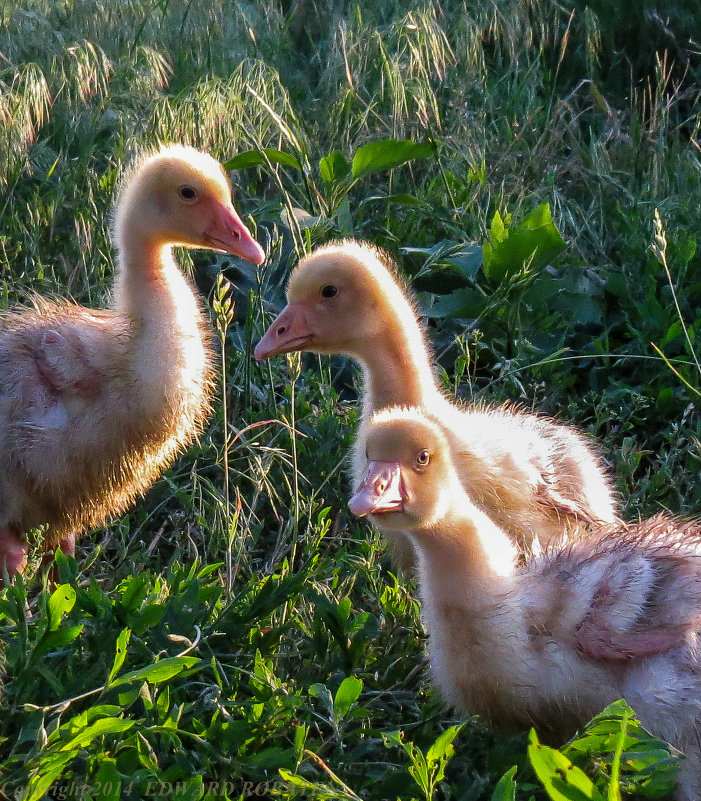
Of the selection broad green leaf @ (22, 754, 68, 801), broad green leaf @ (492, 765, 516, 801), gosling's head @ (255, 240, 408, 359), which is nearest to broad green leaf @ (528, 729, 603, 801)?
broad green leaf @ (492, 765, 516, 801)

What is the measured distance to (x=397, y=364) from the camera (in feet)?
12.5

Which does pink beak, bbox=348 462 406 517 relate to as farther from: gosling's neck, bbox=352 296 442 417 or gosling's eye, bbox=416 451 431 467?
gosling's neck, bbox=352 296 442 417

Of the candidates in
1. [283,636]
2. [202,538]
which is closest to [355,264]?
[202,538]

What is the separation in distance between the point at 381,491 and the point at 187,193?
1.45 meters

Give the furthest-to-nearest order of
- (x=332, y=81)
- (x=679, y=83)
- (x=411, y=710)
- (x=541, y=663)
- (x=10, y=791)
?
1. (x=679, y=83)
2. (x=332, y=81)
3. (x=411, y=710)
4. (x=541, y=663)
5. (x=10, y=791)

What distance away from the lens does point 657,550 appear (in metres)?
3.04

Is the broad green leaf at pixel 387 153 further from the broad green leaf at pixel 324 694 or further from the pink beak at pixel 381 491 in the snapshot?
the broad green leaf at pixel 324 694

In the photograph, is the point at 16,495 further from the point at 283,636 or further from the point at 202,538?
the point at 283,636

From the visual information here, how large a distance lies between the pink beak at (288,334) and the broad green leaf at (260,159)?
975 millimetres

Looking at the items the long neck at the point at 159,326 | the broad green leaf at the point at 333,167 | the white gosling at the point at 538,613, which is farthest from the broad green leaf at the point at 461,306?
the white gosling at the point at 538,613

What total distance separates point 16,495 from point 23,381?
346 mm

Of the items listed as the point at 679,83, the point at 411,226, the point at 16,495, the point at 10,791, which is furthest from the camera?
the point at 679,83

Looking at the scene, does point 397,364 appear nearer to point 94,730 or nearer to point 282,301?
point 282,301

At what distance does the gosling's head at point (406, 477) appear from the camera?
295cm
